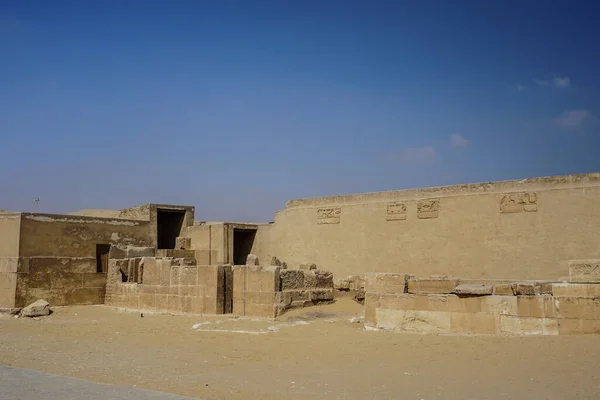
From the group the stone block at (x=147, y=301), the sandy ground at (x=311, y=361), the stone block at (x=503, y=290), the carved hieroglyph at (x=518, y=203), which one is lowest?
the sandy ground at (x=311, y=361)

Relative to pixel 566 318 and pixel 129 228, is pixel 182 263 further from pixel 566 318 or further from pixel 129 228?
pixel 566 318

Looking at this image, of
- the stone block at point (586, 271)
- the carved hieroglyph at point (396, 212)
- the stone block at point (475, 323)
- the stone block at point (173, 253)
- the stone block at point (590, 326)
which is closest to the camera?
the stone block at point (590, 326)

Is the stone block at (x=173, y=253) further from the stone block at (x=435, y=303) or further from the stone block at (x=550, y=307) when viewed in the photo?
the stone block at (x=550, y=307)

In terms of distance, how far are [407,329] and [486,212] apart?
8.20 meters

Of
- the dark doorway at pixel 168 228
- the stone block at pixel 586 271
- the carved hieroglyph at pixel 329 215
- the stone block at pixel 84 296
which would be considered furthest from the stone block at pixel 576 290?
the dark doorway at pixel 168 228

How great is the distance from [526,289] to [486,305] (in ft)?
2.20

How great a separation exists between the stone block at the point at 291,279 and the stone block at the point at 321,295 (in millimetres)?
300

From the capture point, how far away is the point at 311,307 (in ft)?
39.1

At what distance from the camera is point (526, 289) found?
842 cm

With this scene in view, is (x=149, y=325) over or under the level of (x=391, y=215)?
under

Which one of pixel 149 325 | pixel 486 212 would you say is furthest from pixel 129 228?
pixel 486 212

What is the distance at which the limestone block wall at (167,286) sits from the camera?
12.0m

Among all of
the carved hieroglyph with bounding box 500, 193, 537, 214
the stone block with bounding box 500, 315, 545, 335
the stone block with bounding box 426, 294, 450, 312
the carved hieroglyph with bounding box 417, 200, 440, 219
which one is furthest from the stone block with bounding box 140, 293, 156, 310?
the carved hieroglyph with bounding box 500, 193, 537, 214

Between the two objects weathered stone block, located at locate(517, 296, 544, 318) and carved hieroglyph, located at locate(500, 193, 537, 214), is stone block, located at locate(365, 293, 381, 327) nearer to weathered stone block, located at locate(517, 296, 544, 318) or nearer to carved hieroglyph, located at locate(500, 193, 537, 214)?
weathered stone block, located at locate(517, 296, 544, 318)
